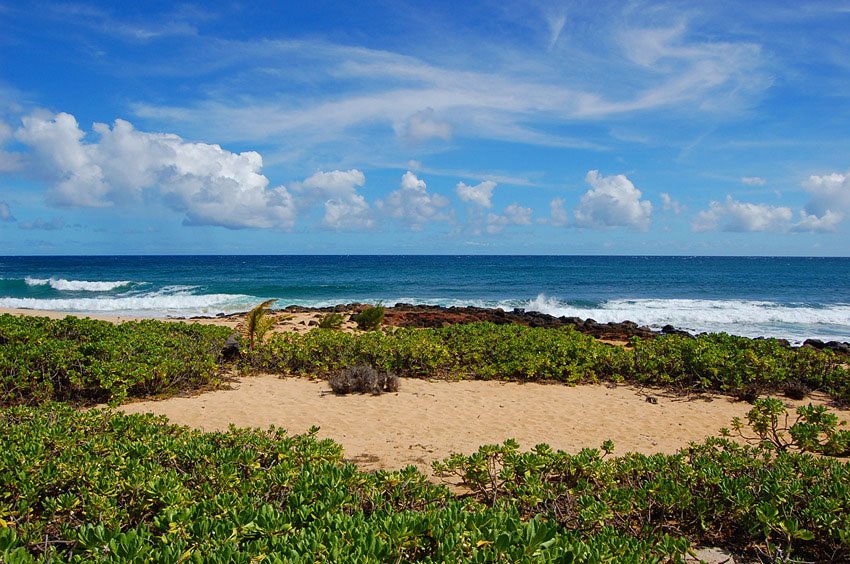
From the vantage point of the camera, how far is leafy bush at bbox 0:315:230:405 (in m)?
7.86

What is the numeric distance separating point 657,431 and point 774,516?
3823 mm

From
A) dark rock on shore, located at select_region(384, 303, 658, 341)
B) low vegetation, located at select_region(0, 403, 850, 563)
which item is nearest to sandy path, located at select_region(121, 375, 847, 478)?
low vegetation, located at select_region(0, 403, 850, 563)

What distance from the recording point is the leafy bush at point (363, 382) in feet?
29.9

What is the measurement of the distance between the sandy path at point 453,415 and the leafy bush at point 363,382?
18 cm

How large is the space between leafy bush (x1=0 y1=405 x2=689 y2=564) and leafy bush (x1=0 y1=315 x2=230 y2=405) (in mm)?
3232

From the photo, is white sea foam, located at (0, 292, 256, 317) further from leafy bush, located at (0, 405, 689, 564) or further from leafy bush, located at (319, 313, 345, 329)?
leafy bush, located at (0, 405, 689, 564)

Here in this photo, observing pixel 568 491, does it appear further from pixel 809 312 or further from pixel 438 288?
pixel 438 288

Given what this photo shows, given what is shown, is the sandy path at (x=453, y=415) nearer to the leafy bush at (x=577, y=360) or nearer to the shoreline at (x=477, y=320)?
the leafy bush at (x=577, y=360)

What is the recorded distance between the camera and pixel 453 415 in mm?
7883

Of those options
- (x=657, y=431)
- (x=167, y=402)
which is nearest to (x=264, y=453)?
(x=167, y=402)

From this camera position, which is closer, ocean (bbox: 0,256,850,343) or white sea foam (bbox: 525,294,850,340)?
white sea foam (bbox: 525,294,850,340)

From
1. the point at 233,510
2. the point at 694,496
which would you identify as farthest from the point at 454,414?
the point at 233,510

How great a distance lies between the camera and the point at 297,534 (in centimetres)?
294

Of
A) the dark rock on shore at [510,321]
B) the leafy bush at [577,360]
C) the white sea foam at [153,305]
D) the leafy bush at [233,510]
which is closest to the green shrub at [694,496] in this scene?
the leafy bush at [233,510]
